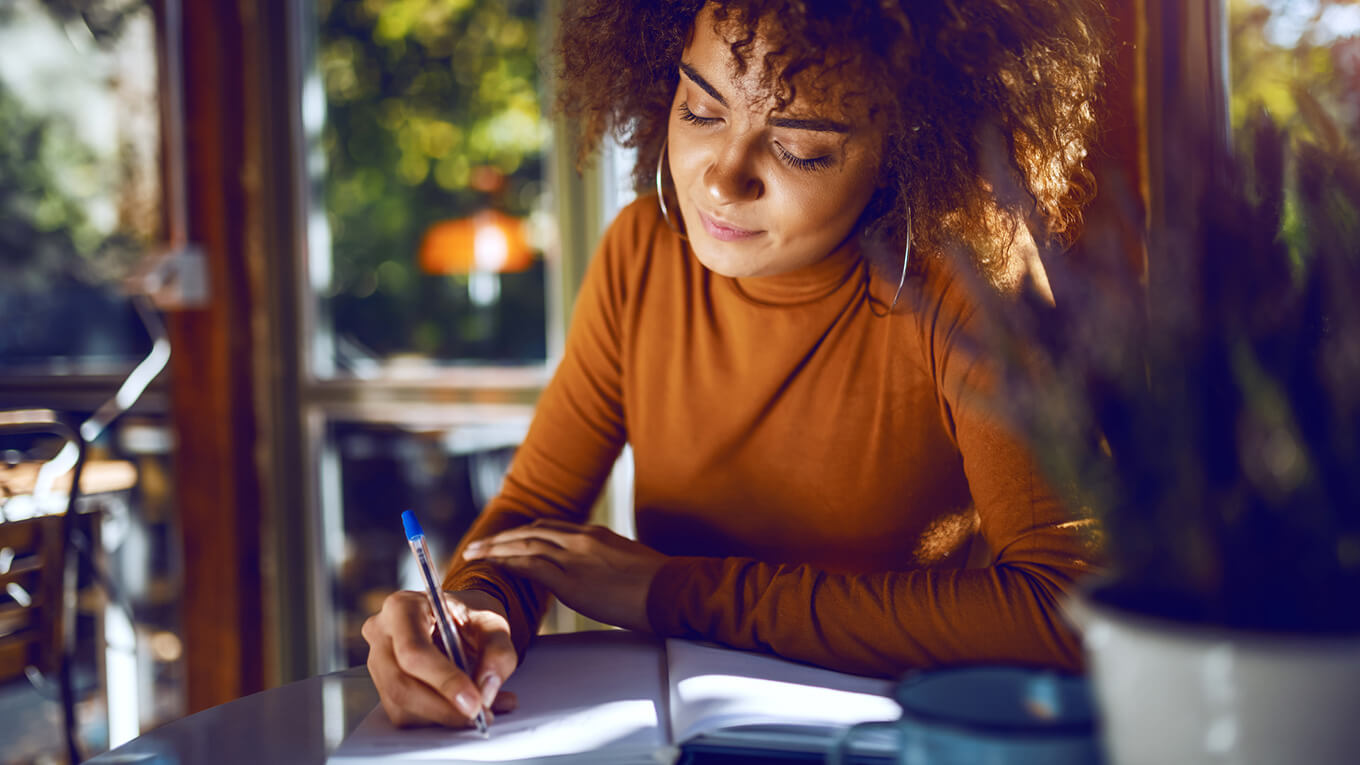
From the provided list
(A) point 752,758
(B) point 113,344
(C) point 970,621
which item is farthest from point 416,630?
(B) point 113,344

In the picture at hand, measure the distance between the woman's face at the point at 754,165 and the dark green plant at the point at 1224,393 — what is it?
52cm

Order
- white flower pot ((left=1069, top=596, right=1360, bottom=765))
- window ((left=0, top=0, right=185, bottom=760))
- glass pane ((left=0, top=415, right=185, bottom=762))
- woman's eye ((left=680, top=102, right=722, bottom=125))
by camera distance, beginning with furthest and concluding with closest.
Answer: window ((left=0, top=0, right=185, bottom=760)), glass pane ((left=0, top=415, right=185, bottom=762)), woman's eye ((left=680, top=102, right=722, bottom=125)), white flower pot ((left=1069, top=596, right=1360, bottom=765))

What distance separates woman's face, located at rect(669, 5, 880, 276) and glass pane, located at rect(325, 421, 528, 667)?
1.45 m

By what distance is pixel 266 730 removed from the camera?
0.73 meters

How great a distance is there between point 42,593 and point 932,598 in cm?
163

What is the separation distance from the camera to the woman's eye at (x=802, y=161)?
3.18 feet

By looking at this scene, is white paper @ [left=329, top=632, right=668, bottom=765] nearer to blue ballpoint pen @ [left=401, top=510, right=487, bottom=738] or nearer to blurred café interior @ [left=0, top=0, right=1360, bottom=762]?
blue ballpoint pen @ [left=401, top=510, right=487, bottom=738]

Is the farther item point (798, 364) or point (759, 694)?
point (798, 364)

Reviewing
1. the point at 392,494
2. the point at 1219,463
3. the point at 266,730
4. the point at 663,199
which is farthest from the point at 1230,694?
the point at 392,494

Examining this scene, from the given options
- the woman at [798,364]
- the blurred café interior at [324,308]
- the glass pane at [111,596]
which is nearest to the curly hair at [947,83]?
the woman at [798,364]

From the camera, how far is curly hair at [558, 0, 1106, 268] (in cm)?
90

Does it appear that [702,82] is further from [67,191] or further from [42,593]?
[67,191]

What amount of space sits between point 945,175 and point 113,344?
2875 millimetres

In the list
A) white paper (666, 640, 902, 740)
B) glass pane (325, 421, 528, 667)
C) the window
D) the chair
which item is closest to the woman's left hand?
white paper (666, 640, 902, 740)
